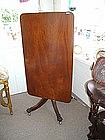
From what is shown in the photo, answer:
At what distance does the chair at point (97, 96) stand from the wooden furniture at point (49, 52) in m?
0.42

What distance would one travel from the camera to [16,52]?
105 inches

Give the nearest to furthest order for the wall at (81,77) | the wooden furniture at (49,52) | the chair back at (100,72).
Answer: the chair back at (100,72), the wooden furniture at (49,52), the wall at (81,77)

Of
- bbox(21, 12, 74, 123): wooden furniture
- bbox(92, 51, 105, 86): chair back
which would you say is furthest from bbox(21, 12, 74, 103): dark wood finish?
bbox(92, 51, 105, 86): chair back

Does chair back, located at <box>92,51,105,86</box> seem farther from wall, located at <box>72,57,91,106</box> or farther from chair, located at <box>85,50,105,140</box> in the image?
wall, located at <box>72,57,91,106</box>

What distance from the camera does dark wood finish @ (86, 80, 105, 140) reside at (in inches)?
54.5

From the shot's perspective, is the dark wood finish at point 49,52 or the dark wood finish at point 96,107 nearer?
the dark wood finish at point 96,107

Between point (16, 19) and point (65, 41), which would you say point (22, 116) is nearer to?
point (65, 41)

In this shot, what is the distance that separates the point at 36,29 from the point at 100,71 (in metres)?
0.83

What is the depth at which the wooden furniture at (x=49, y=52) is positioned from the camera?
6.11 ft

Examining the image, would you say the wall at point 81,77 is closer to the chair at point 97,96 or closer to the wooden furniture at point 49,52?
the wooden furniture at point 49,52

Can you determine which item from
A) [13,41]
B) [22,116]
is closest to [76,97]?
[22,116]

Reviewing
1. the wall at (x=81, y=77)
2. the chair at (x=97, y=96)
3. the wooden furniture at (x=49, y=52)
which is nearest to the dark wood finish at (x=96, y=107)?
the chair at (x=97, y=96)

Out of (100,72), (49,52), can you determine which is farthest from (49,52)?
(100,72)

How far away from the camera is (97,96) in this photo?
1.39 metres
